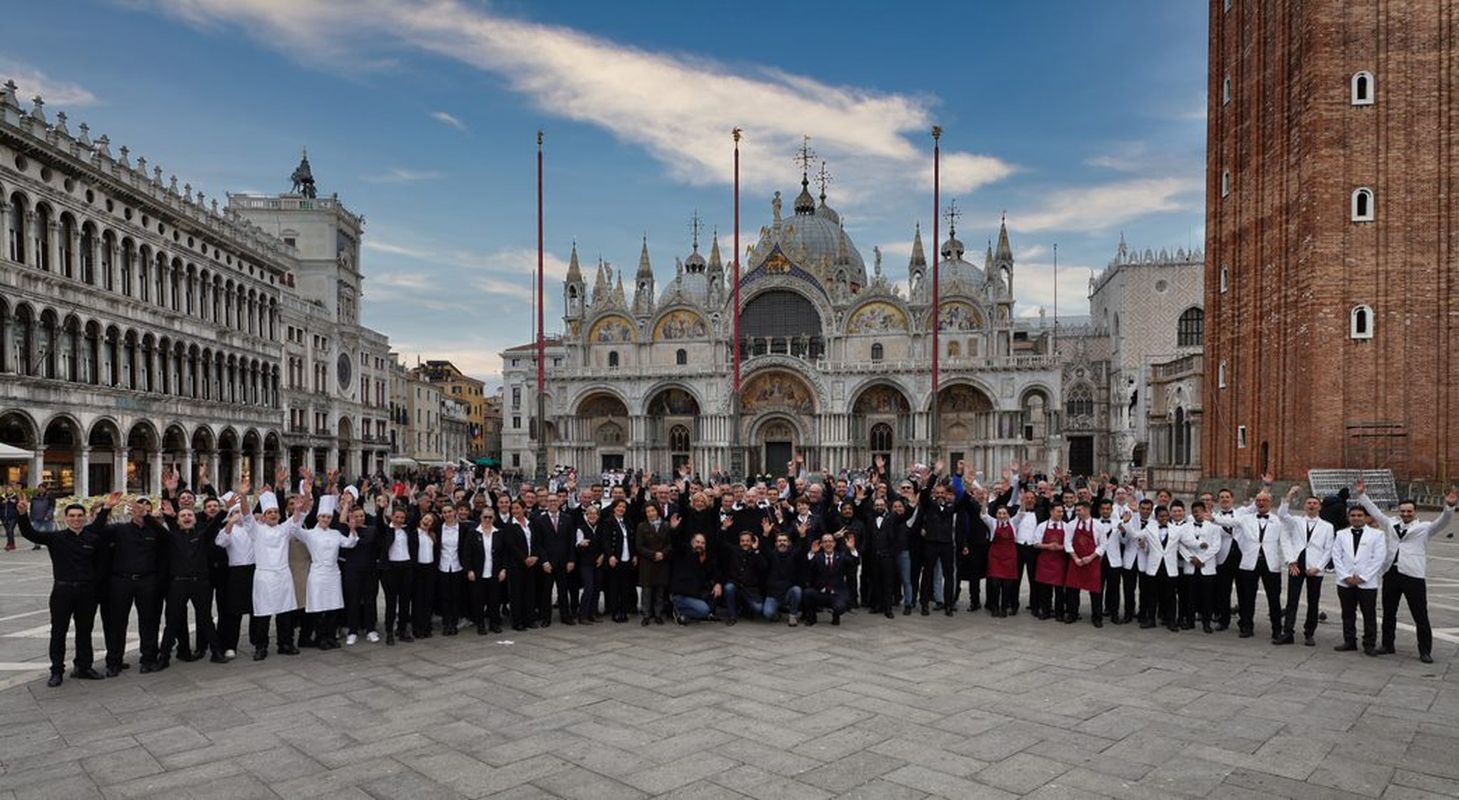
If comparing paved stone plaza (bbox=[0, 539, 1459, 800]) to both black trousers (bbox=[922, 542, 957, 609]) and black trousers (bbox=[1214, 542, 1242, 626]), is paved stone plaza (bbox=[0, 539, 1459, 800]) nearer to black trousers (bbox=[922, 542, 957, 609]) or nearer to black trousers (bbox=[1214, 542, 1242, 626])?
black trousers (bbox=[1214, 542, 1242, 626])

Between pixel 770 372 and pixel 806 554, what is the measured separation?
4587 cm

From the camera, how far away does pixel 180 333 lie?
1448 inches

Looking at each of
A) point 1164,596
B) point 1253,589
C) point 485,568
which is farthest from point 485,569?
point 1253,589

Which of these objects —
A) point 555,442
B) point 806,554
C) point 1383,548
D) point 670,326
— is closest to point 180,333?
point 555,442

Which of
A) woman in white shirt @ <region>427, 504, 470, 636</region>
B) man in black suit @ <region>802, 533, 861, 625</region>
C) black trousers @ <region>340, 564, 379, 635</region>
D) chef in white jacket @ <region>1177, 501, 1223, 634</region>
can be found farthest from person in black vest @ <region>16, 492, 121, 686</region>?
chef in white jacket @ <region>1177, 501, 1223, 634</region>

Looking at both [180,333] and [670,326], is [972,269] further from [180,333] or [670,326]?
[180,333]

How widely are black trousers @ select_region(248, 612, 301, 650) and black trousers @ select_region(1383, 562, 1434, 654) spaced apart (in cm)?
1166

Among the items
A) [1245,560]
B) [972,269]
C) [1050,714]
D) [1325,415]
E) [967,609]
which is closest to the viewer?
[1050,714]

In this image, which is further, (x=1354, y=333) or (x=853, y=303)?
(x=853, y=303)

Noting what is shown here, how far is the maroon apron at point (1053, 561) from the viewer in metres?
11.3

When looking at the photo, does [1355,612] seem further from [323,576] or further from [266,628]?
[266,628]

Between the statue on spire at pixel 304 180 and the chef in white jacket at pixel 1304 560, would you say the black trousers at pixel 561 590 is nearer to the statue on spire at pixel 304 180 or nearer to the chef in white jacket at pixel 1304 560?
the chef in white jacket at pixel 1304 560

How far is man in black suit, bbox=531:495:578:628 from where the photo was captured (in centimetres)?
1107

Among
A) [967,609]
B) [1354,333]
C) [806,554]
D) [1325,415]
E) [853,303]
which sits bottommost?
[967,609]
